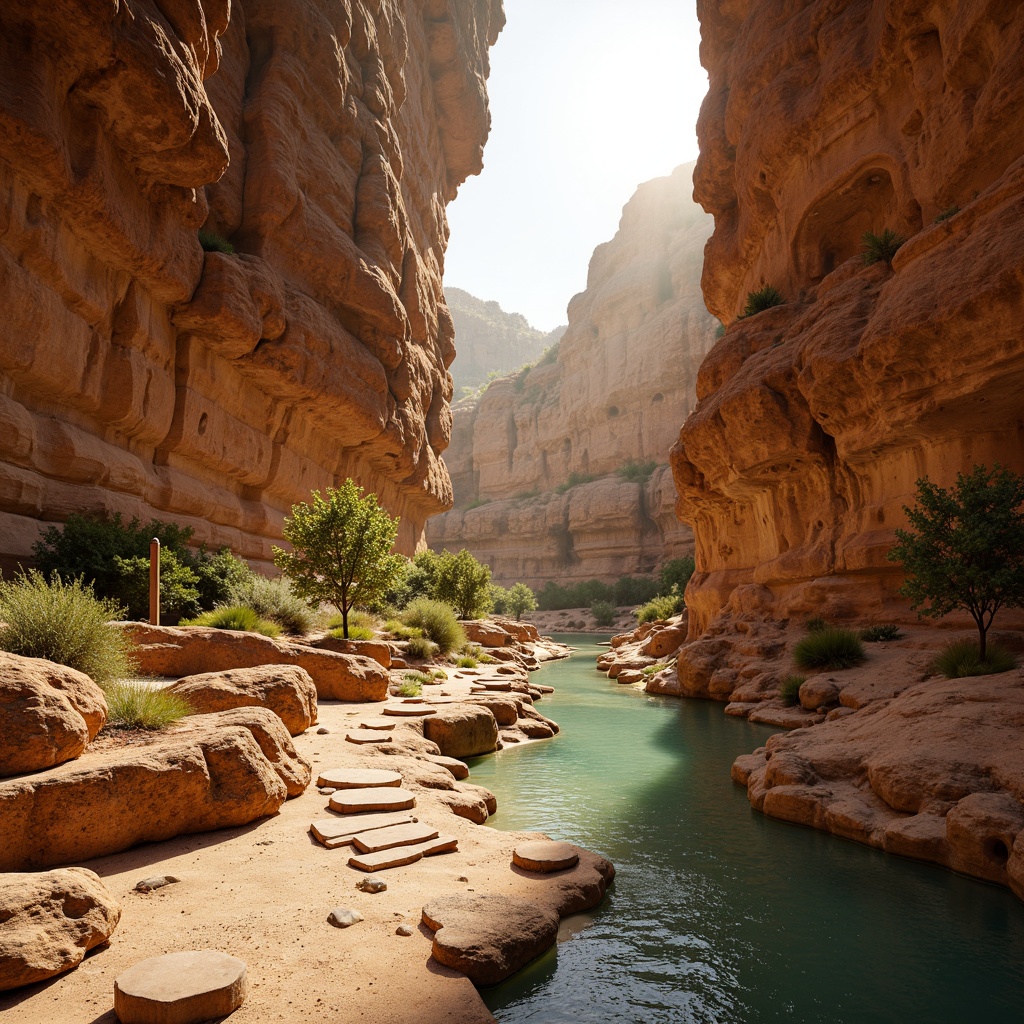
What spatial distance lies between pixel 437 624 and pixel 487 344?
125 meters

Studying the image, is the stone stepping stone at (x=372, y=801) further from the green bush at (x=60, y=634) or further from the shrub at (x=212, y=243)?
the shrub at (x=212, y=243)

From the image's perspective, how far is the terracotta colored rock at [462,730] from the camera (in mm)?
9469

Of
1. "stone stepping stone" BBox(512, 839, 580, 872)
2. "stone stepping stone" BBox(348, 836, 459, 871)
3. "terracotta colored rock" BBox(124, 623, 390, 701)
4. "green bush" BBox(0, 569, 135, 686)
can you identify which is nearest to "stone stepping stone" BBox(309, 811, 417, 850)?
"stone stepping stone" BBox(348, 836, 459, 871)

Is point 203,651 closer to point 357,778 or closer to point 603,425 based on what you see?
point 357,778

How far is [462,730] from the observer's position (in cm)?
976

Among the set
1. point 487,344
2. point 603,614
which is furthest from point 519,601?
point 487,344

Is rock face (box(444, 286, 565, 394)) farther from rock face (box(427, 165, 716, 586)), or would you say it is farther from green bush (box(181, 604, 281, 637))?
green bush (box(181, 604, 281, 637))

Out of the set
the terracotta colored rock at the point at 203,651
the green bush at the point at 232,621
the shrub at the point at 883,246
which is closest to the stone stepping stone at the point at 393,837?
the terracotta colored rock at the point at 203,651

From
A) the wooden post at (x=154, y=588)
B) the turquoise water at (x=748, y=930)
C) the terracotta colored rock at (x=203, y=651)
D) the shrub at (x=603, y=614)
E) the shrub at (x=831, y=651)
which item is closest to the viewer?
the turquoise water at (x=748, y=930)

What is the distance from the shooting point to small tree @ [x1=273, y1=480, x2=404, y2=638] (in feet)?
44.1

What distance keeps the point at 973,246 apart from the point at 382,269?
65.5 feet

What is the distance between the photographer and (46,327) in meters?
12.2

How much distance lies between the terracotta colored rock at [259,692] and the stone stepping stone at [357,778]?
0.86m

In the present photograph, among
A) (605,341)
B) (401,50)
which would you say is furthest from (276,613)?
(605,341)
